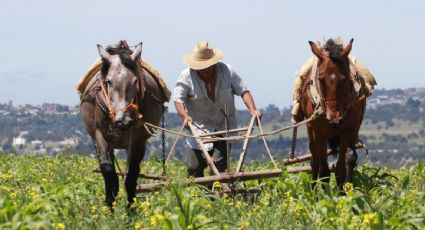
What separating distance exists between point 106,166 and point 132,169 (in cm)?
79

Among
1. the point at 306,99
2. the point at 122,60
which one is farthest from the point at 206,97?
the point at 122,60

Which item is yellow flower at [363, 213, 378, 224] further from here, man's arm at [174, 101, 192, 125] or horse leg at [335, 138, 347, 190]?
man's arm at [174, 101, 192, 125]

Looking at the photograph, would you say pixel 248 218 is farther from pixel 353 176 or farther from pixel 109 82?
pixel 353 176

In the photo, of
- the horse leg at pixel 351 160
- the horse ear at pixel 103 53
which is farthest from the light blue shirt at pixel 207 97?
the horse leg at pixel 351 160

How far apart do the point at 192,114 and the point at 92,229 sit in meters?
5.29

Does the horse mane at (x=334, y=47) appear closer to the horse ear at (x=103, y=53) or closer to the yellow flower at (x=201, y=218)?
the horse ear at (x=103, y=53)

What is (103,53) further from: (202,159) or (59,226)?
(59,226)

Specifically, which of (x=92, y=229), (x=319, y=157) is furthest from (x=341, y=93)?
(x=92, y=229)

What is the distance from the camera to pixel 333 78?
12.1 m

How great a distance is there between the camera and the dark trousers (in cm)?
Answer: 1366

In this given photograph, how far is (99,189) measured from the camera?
13.4 m

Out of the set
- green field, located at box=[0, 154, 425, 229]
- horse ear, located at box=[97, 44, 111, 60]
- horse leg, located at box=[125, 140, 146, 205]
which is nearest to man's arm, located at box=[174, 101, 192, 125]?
horse leg, located at box=[125, 140, 146, 205]

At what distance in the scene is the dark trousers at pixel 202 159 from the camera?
44.8 feet

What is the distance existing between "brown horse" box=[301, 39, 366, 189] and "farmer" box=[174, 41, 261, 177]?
1114 millimetres
